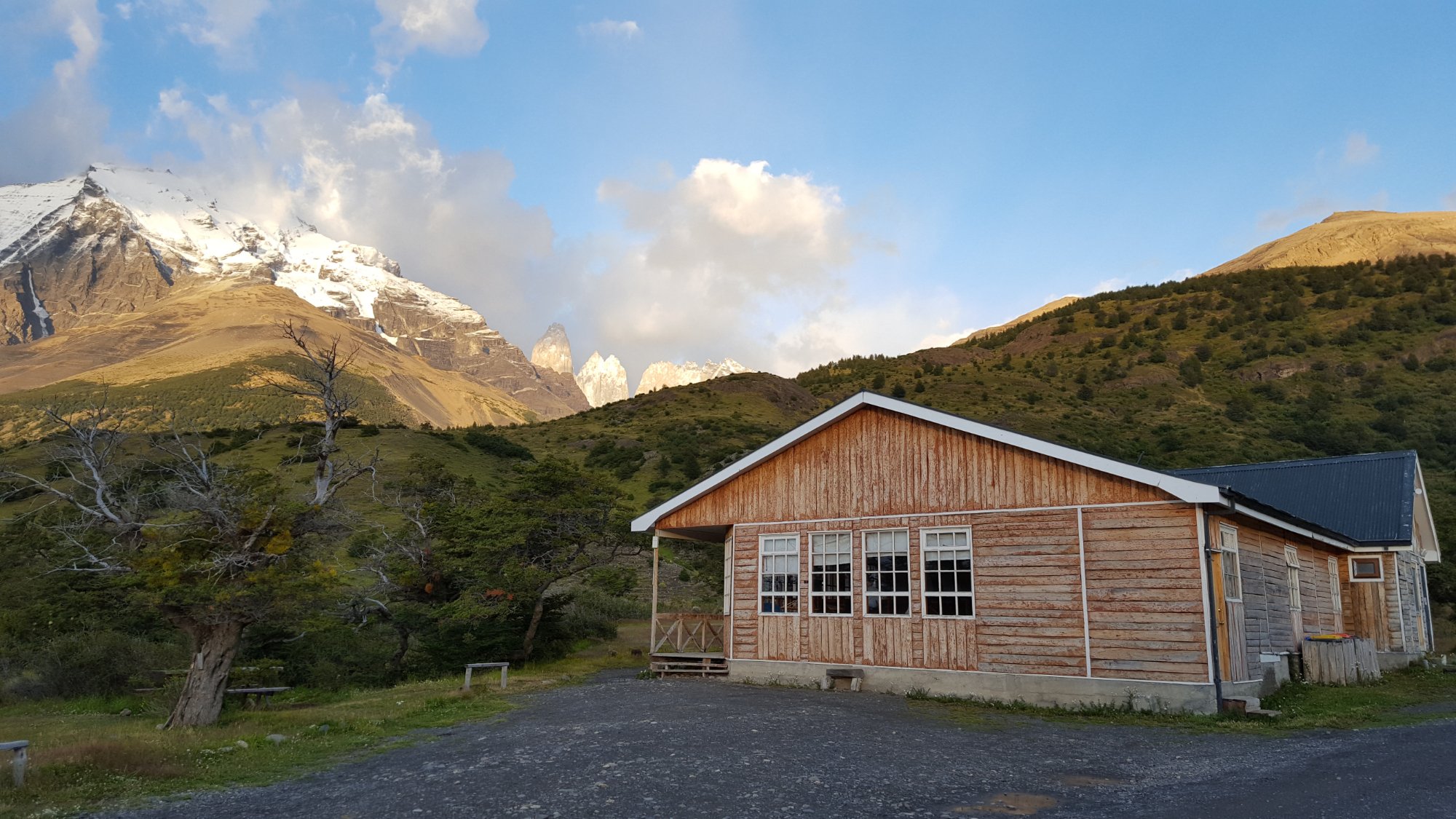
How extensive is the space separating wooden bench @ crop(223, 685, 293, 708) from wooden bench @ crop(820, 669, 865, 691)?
10054 millimetres

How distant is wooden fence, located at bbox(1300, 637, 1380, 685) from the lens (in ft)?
56.5

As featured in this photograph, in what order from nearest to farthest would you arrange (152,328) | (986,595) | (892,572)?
1. (986,595)
2. (892,572)
3. (152,328)

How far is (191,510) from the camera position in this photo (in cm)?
1395

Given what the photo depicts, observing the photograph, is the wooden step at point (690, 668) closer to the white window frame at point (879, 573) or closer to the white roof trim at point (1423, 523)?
the white window frame at point (879, 573)

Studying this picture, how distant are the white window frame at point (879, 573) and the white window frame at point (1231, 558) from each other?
5032 millimetres

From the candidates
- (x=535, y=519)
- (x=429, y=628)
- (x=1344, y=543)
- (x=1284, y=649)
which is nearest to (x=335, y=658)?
(x=429, y=628)

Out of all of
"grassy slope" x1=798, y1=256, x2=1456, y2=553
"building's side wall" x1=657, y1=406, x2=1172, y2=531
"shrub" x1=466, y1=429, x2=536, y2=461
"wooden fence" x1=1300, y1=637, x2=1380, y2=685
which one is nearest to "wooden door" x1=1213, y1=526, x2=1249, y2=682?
"building's side wall" x1=657, y1=406, x2=1172, y2=531

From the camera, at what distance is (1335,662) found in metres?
17.3

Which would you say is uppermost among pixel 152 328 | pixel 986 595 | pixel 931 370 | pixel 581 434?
pixel 152 328

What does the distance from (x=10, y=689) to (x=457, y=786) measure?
1603 cm

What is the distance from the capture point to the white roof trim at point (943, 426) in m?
13.2

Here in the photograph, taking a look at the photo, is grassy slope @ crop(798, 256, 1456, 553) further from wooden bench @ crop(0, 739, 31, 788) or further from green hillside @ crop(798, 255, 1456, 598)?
wooden bench @ crop(0, 739, 31, 788)

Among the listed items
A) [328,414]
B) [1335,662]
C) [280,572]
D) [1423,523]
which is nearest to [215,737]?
[280,572]

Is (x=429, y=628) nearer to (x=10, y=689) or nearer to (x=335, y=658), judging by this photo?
(x=335, y=658)
